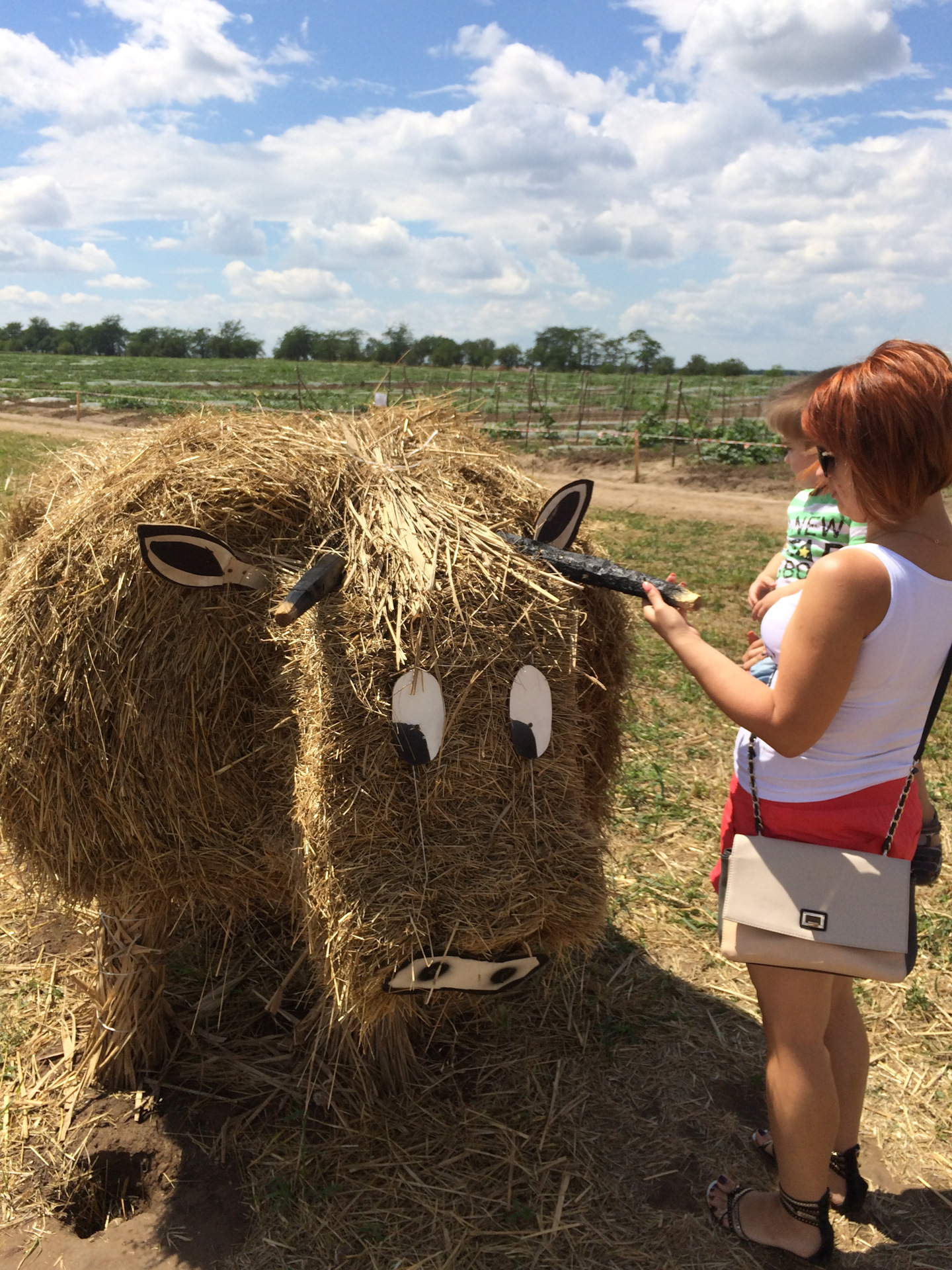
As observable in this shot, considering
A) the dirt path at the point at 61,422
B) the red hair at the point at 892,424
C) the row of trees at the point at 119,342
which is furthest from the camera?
the row of trees at the point at 119,342

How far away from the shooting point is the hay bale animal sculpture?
81.6 inches

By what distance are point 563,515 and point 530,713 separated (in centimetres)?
70

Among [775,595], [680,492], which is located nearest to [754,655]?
[775,595]

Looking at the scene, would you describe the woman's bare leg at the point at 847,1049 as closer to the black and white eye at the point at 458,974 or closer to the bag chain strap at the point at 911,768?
the bag chain strap at the point at 911,768

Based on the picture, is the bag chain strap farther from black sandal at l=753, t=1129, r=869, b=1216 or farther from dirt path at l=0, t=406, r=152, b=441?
dirt path at l=0, t=406, r=152, b=441

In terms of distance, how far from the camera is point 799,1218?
2.34 metres

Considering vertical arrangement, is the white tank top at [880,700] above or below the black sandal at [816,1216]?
above

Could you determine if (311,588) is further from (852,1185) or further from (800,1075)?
(852,1185)

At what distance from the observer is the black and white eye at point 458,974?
1986 mm

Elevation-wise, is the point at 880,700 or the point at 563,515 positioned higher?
the point at 563,515

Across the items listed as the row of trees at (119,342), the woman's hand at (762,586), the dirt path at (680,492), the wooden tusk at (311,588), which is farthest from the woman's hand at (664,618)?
the row of trees at (119,342)

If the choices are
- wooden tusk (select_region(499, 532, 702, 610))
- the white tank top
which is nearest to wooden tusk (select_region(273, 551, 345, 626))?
wooden tusk (select_region(499, 532, 702, 610))

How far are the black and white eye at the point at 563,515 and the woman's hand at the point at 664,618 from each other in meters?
0.52

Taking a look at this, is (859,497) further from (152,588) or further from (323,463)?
(152,588)
